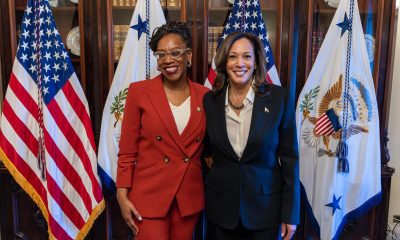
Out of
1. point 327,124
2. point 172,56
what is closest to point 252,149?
point 172,56

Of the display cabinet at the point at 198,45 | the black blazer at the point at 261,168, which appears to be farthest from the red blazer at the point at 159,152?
the display cabinet at the point at 198,45

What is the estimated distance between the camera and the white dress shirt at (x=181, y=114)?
142 cm

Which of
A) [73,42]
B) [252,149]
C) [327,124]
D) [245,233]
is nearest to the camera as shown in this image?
[252,149]

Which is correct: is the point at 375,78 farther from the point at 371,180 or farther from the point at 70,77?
the point at 70,77

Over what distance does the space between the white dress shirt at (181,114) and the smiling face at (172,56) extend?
12cm

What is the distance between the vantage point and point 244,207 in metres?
1.33

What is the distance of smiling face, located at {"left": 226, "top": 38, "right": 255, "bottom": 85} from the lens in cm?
131

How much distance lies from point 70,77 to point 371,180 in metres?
1.92

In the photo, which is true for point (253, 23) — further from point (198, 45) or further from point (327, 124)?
point (327, 124)

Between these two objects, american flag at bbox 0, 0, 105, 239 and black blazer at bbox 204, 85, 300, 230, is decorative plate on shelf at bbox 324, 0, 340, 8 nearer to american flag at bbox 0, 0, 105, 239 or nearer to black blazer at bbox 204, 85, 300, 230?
black blazer at bbox 204, 85, 300, 230

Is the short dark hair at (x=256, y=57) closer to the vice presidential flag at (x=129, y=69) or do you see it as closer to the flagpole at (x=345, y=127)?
the vice presidential flag at (x=129, y=69)

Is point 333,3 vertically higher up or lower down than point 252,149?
higher up

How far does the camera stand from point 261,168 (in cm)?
133

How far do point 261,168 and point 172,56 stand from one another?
0.57 m
